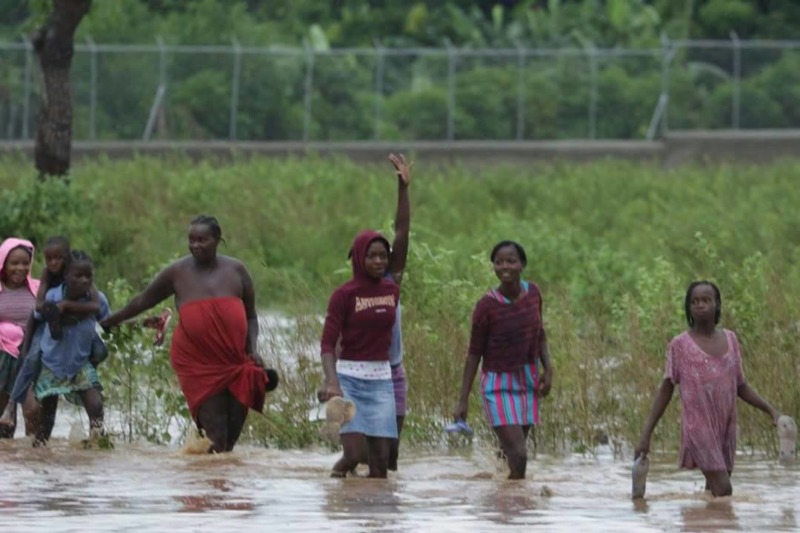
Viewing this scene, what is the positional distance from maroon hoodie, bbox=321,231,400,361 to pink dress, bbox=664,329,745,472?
1.58 metres

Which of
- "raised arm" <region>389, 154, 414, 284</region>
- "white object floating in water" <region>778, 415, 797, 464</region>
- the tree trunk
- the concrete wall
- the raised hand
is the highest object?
the concrete wall

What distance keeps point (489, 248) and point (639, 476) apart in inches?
355

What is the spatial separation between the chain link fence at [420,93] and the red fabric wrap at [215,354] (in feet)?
80.0

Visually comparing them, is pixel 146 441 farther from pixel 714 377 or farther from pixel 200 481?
pixel 714 377

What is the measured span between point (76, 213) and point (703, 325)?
12190 millimetres

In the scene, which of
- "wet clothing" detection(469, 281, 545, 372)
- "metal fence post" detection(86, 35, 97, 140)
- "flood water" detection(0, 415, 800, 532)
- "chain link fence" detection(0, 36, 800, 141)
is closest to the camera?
"flood water" detection(0, 415, 800, 532)

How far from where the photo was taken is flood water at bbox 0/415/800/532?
9.45 m

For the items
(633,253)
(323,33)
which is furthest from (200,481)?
(323,33)

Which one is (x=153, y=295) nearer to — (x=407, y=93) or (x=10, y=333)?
(x=10, y=333)

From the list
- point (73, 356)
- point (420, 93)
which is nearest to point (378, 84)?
point (420, 93)

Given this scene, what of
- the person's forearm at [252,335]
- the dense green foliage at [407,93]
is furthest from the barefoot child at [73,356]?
the dense green foliage at [407,93]

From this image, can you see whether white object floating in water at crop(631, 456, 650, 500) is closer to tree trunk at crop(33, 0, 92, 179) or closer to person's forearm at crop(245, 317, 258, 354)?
person's forearm at crop(245, 317, 258, 354)

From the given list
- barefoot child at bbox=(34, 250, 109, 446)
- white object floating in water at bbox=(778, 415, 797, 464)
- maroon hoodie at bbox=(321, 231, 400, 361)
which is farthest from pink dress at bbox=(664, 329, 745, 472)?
barefoot child at bbox=(34, 250, 109, 446)

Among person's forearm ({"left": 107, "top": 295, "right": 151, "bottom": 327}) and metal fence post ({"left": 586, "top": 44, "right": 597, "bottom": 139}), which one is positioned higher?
metal fence post ({"left": 586, "top": 44, "right": 597, "bottom": 139})
